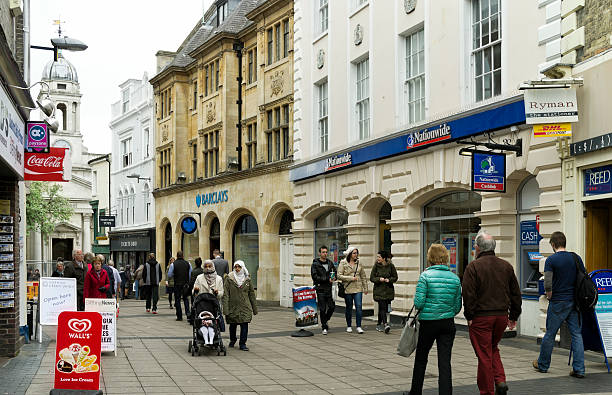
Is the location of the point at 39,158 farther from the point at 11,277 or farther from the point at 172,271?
the point at 172,271

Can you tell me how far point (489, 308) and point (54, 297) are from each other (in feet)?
31.6

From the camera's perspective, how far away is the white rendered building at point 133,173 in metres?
42.6

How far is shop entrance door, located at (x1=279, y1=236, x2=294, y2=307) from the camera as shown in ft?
88.7

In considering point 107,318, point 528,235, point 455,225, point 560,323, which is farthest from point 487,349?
point 455,225

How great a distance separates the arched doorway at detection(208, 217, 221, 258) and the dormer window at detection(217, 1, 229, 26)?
9313 millimetres

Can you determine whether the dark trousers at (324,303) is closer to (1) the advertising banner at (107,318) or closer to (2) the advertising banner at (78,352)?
(1) the advertising banner at (107,318)

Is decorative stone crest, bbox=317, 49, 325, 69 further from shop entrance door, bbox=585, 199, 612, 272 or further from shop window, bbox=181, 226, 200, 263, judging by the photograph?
shop window, bbox=181, 226, 200, 263

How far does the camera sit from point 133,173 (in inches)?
1801

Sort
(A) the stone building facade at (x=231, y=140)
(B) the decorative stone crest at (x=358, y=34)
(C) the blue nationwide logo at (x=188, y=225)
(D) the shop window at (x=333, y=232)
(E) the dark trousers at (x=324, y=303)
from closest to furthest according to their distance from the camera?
(E) the dark trousers at (x=324, y=303)
(B) the decorative stone crest at (x=358, y=34)
(D) the shop window at (x=333, y=232)
(A) the stone building facade at (x=231, y=140)
(C) the blue nationwide logo at (x=188, y=225)

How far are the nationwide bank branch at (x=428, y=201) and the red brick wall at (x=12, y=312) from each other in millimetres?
8715

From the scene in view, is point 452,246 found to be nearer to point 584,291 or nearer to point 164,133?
point 584,291

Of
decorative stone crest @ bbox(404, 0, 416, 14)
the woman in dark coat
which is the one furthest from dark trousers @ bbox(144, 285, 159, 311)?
decorative stone crest @ bbox(404, 0, 416, 14)

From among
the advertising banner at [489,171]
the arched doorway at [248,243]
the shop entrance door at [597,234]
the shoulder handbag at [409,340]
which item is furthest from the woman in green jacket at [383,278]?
the arched doorway at [248,243]

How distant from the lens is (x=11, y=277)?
1306 cm
